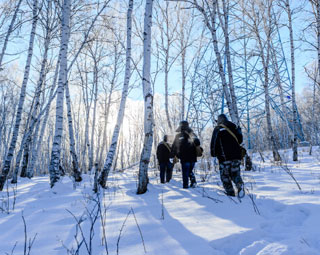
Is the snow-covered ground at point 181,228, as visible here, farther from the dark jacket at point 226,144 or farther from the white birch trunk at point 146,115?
the white birch trunk at point 146,115

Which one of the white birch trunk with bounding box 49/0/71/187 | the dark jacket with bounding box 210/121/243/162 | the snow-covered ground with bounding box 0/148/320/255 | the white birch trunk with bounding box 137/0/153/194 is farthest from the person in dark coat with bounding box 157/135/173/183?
the white birch trunk with bounding box 49/0/71/187

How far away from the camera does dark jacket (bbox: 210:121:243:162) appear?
3.91 m

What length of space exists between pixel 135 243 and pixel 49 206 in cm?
256

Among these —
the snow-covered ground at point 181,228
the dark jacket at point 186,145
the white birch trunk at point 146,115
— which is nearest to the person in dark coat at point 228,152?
the snow-covered ground at point 181,228

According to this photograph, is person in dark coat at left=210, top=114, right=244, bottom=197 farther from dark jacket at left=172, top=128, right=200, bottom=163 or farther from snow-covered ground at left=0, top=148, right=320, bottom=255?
dark jacket at left=172, top=128, right=200, bottom=163

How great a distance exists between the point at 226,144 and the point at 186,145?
4.50 ft

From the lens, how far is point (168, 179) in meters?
6.66

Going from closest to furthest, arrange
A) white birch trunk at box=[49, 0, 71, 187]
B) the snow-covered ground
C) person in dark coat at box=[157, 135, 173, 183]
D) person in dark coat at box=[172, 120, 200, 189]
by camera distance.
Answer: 1. the snow-covered ground
2. person in dark coat at box=[172, 120, 200, 189]
3. white birch trunk at box=[49, 0, 71, 187]
4. person in dark coat at box=[157, 135, 173, 183]

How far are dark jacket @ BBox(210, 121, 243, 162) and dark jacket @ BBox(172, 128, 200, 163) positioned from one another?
1.11 metres

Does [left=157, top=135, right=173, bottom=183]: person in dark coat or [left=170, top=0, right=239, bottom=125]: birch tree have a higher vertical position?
[left=170, top=0, right=239, bottom=125]: birch tree

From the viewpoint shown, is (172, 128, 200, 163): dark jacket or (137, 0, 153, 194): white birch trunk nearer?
(137, 0, 153, 194): white birch trunk

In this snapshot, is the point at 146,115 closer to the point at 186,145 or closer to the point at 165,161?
the point at 186,145

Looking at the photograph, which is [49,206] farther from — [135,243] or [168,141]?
[168,141]

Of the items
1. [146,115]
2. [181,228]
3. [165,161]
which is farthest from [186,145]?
[181,228]
